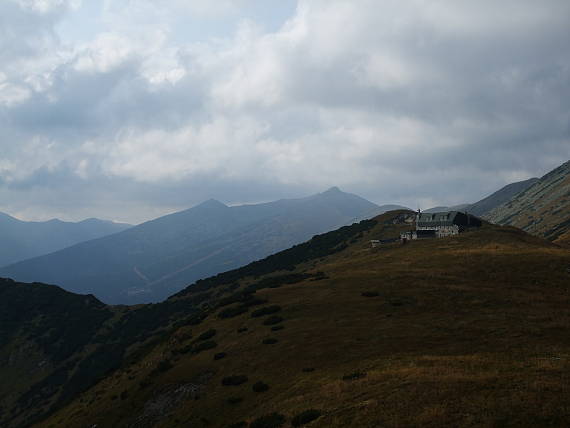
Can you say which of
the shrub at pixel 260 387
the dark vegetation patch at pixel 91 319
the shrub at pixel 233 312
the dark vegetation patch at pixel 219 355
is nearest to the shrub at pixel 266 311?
the shrub at pixel 233 312

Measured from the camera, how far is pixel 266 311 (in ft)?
152

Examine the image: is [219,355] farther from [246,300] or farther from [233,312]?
[246,300]

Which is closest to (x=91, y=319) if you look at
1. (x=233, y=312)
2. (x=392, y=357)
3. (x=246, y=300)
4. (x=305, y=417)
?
(x=246, y=300)

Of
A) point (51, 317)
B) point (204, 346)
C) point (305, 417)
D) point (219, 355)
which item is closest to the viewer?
point (305, 417)

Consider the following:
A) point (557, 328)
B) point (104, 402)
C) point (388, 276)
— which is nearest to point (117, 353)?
point (104, 402)

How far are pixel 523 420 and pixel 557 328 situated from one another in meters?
20.0

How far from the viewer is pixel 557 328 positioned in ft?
104

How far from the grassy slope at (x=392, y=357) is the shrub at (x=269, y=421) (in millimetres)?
716

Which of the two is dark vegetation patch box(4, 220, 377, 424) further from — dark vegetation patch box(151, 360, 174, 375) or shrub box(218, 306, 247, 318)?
dark vegetation patch box(151, 360, 174, 375)

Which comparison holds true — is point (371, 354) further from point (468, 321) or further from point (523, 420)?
point (523, 420)

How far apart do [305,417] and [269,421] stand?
2.39m

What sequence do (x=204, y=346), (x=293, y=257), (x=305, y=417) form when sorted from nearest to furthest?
1. (x=305, y=417)
2. (x=204, y=346)
3. (x=293, y=257)

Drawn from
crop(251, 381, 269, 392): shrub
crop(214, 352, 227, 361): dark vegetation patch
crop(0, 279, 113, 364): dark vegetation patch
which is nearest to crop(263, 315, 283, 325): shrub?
crop(214, 352, 227, 361): dark vegetation patch

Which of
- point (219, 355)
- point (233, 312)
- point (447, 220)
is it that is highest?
point (447, 220)
